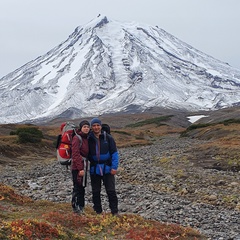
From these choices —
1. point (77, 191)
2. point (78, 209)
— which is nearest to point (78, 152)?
point (77, 191)

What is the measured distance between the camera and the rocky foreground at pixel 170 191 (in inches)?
471

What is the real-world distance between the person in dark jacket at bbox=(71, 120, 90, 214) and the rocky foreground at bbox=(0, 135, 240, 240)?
2379 mm

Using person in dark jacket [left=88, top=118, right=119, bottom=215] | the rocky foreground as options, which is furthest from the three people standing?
the rocky foreground

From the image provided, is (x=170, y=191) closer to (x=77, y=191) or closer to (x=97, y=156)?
(x=77, y=191)

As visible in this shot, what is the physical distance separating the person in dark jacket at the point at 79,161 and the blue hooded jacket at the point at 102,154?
6.3 inches

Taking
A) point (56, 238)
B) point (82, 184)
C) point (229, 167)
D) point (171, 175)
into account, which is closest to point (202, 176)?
point (171, 175)

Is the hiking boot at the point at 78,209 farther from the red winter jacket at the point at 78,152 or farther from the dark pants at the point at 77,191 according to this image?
the red winter jacket at the point at 78,152

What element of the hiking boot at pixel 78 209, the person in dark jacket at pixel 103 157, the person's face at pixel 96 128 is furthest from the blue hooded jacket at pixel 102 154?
the hiking boot at pixel 78 209

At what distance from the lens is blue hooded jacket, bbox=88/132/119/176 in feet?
35.2

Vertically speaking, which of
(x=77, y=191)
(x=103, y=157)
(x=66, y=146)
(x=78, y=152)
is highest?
(x=66, y=146)

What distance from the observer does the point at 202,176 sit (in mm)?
19781

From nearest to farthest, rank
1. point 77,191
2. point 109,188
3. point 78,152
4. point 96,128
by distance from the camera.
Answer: point 78,152 < point 96,128 < point 109,188 < point 77,191

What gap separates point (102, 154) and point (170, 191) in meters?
7.12

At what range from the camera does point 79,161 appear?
10.5 meters
